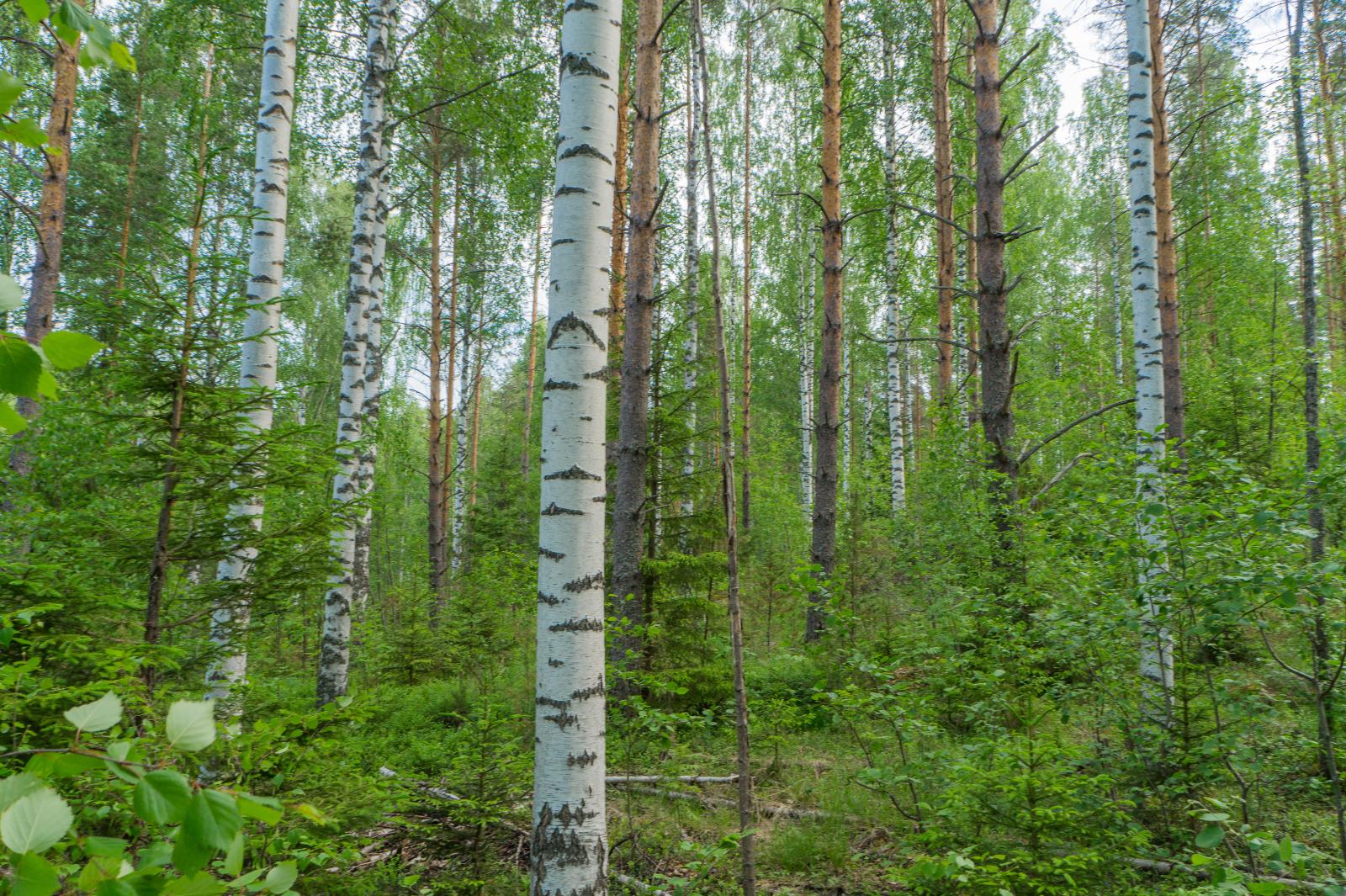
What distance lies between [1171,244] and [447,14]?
11.2m

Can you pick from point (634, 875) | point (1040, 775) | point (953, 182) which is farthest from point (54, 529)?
point (953, 182)

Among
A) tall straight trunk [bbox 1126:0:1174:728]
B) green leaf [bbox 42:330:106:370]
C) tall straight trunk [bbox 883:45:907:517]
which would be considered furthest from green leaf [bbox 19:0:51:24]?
tall straight trunk [bbox 883:45:907:517]

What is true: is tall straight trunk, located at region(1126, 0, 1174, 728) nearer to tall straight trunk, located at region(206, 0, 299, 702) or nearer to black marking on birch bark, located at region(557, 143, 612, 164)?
black marking on birch bark, located at region(557, 143, 612, 164)

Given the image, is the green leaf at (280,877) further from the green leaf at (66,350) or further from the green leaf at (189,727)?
the green leaf at (66,350)

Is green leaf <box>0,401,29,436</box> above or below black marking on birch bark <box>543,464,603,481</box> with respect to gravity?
below

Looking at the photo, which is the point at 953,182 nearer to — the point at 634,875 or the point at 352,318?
the point at 352,318

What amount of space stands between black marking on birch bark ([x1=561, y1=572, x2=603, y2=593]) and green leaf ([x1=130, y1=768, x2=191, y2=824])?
2.04 metres

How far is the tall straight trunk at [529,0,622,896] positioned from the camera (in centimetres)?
253

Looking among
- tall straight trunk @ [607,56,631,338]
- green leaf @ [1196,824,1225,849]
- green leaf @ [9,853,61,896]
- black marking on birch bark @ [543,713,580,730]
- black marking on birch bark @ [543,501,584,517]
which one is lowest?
green leaf @ [1196,824,1225,849]

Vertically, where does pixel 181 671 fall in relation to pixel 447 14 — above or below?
below

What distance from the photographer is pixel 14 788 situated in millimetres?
650

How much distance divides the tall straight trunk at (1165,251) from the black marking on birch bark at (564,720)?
10.3 meters

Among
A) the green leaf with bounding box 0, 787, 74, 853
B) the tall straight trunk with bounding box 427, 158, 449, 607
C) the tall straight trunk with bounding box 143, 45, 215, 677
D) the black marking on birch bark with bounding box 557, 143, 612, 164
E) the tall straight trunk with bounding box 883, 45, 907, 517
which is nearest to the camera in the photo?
the green leaf with bounding box 0, 787, 74, 853

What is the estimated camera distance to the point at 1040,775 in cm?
315
